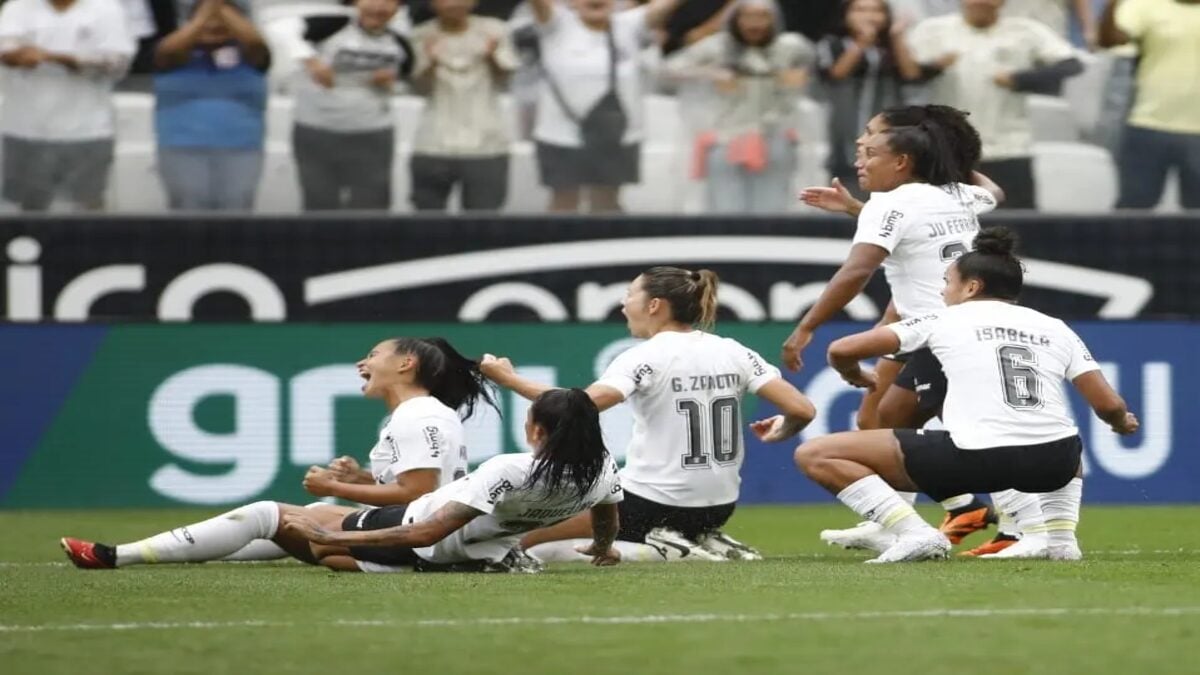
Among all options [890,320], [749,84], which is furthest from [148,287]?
[890,320]

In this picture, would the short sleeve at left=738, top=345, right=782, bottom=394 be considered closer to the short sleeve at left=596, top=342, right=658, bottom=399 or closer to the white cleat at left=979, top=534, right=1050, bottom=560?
the short sleeve at left=596, top=342, right=658, bottom=399

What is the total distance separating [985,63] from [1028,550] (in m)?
5.05

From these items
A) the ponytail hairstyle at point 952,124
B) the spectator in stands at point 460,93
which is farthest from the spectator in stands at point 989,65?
the ponytail hairstyle at point 952,124

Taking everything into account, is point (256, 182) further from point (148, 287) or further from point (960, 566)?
point (960, 566)

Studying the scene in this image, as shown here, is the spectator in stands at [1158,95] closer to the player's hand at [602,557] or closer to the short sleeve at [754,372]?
the short sleeve at [754,372]

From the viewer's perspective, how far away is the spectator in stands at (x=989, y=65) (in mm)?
13328

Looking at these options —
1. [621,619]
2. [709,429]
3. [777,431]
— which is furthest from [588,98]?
[621,619]

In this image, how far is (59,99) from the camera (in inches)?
513

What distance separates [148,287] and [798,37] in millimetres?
4093

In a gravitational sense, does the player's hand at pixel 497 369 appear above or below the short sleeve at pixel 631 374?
above

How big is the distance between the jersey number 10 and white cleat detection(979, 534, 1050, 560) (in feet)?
3.74

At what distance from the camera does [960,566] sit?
8398 mm

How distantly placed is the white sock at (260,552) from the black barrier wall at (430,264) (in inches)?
170

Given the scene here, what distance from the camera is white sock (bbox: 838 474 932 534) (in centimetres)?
858
